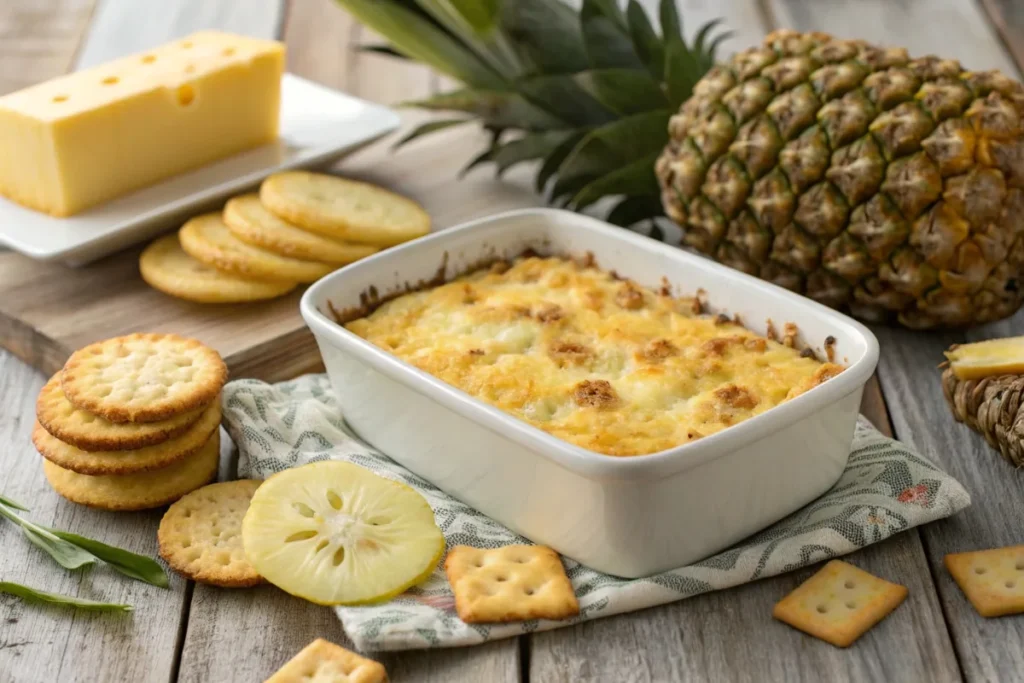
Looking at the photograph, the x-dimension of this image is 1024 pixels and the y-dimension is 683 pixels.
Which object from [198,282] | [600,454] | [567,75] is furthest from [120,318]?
[600,454]

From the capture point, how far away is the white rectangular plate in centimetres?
329

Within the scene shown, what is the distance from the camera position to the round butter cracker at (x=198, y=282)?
3.15 m

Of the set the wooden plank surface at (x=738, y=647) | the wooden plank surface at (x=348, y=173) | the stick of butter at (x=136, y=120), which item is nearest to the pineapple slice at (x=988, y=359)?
the wooden plank surface at (x=738, y=647)

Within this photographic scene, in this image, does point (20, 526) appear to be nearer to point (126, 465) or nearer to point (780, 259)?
point (126, 465)

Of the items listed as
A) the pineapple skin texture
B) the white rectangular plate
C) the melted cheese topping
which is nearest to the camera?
the melted cheese topping

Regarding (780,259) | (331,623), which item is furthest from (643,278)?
(331,623)

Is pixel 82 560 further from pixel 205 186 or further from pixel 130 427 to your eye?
pixel 205 186

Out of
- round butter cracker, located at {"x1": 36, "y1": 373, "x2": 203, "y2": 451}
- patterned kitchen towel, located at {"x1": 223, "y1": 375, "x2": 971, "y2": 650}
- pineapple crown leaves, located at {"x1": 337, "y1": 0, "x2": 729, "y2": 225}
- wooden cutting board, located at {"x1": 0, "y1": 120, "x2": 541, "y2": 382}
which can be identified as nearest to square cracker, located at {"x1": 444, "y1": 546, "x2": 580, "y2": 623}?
patterned kitchen towel, located at {"x1": 223, "y1": 375, "x2": 971, "y2": 650}

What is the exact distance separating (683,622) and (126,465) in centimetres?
111

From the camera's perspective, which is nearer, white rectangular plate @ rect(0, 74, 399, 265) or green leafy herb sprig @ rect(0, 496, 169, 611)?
green leafy herb sprig @ rect(0, 496, 169, 611)

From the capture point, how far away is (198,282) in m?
3.17

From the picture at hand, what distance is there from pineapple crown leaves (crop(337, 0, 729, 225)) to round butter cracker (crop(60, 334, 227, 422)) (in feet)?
3.94

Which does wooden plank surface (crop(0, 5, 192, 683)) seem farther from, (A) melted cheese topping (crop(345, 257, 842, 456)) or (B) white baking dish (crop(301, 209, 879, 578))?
(A) melted cheese topping (crop(345, 257, 842, 456))

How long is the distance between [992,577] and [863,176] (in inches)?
40.7
